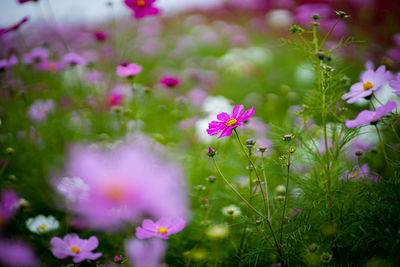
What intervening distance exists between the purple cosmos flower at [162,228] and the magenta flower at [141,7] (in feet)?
2.35

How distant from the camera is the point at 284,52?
275 cm

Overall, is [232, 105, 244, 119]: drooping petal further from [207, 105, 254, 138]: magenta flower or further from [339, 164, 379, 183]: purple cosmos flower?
[339, 164, 379, 183]: purple cosmos flower

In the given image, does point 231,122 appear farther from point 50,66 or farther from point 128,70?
point 50,66

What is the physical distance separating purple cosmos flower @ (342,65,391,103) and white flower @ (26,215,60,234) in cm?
82

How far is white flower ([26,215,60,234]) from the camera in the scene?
2.66ft

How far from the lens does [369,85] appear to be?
0.63m

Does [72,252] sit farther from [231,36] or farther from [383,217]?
[231,36]

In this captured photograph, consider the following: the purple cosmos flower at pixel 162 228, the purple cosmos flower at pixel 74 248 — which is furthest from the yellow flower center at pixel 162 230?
the purple cosmos flower at pixel 74 248

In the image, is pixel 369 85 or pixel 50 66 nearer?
pixel 369 85

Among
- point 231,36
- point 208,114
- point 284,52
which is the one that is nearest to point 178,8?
point 231,36

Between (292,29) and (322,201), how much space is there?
1.29ft

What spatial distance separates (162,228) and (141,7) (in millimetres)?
764

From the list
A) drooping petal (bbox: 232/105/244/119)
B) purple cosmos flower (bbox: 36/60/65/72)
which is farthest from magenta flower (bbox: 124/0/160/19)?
drooping petal (bbox: 232/105/244/119)

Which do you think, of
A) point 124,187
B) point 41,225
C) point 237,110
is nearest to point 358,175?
point 237,110
